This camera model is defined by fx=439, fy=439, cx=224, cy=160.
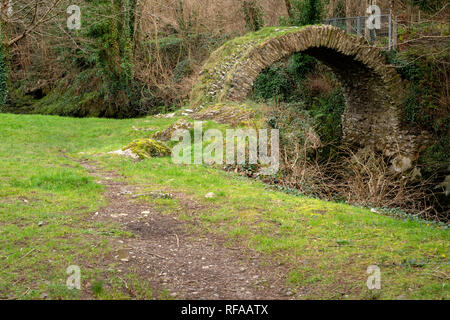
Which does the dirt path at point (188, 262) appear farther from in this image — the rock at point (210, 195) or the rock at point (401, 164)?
the rock at point (401, 164)

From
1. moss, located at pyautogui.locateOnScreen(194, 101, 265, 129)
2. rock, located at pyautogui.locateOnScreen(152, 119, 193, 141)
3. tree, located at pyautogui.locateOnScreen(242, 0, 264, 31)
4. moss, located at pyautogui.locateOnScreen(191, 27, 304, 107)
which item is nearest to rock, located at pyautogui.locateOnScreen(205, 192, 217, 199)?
moss, located at pyautogui.locateOnScreen(194, 101, 265, 129)

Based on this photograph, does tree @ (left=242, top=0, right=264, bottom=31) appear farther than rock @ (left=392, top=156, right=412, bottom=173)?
Yes

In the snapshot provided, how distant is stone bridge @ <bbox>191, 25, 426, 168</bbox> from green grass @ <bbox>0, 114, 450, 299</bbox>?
21.4 ft

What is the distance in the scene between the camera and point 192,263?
506 cm

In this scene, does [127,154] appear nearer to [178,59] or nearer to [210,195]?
[210,195]

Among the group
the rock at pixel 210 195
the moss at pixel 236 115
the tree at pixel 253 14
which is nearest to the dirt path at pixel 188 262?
the rock at pixel 210 195

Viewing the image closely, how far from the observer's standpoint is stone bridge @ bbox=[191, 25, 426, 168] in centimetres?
1509

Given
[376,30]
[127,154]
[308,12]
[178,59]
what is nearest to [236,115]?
[127,154]

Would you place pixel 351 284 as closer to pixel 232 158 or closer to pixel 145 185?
pixel 145 185

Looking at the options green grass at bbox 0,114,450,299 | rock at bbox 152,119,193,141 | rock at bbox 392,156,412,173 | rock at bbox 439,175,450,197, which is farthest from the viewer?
rock at bbox 392,156,412,173

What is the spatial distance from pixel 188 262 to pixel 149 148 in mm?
6555

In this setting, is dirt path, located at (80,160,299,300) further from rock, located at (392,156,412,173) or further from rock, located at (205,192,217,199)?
rock, located at (392,156,412,173)

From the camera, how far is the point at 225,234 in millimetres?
5965

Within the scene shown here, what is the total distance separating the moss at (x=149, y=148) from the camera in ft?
36.4
